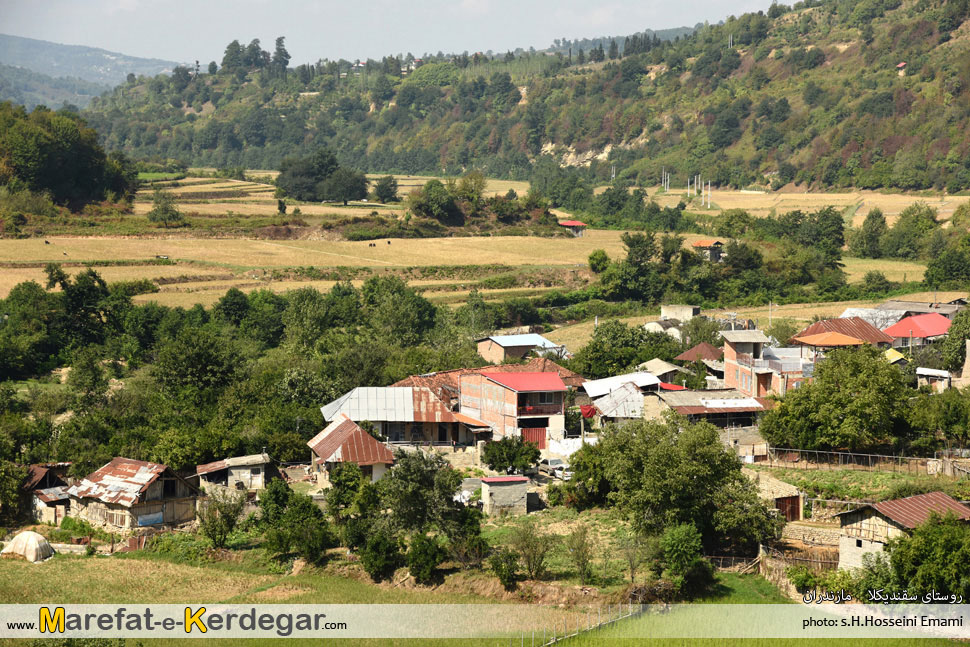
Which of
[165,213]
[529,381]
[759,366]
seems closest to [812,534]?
[529,381]

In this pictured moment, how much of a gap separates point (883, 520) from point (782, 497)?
3.99m

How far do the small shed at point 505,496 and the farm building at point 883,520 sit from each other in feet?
24.7

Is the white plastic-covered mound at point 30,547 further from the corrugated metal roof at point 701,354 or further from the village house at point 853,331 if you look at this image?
the village house at point 853,331

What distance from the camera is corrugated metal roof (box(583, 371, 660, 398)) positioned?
37.0 metres

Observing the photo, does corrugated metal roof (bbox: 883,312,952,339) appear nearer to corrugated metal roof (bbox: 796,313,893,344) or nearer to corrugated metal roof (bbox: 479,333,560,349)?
corrugated metal roof (bbox: 796,313,893,344)

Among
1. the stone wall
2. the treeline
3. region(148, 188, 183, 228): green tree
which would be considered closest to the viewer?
the stone wall

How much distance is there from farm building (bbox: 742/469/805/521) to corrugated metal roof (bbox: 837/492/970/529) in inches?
132

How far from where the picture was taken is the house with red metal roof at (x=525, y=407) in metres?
33.5

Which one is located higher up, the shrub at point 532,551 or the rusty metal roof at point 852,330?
the rusty metal roof at point 852,330

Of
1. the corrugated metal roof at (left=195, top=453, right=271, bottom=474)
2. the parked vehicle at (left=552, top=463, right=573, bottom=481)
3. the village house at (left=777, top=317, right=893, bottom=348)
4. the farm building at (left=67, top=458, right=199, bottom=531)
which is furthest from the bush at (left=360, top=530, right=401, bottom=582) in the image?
the village house at (left=777, top=317, right=893, bottom=348)

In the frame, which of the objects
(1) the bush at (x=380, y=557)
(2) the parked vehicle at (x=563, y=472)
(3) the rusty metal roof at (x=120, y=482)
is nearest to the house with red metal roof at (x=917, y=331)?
(2) the parked vehicle at (x=563, y=472)

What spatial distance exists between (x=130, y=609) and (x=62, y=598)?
65.0 inches

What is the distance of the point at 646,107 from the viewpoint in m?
127

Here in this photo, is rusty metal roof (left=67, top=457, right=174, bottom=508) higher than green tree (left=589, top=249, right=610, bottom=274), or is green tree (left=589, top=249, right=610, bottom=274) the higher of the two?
green tree (left=589, top=249, right=610, bottom=274)
